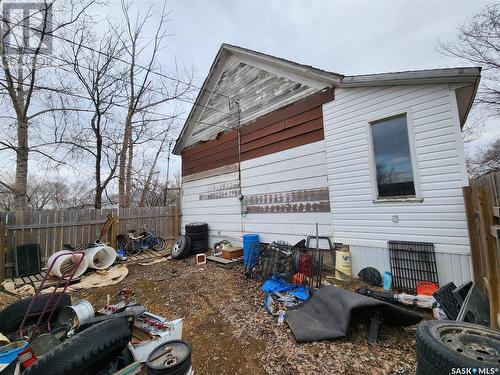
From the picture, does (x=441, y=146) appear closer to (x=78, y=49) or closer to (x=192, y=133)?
(x=192, y=133)

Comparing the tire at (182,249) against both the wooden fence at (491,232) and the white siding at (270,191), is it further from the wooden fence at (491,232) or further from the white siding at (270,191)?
Answer: the wooden fence at (491,232)

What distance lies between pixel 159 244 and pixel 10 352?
24.2 feet

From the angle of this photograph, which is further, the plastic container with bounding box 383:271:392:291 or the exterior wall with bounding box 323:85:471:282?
the plastic container with bounding box 383:271:392:291

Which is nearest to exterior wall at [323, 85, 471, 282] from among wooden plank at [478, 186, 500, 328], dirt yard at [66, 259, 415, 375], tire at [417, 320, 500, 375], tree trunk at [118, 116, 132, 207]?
wooden plank at [478, 186, 500, 328]

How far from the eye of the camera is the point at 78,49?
396 inches

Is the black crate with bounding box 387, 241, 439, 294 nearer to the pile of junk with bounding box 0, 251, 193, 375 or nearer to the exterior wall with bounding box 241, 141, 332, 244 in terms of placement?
the exterior wall with bounding box 241, 141, 332, 244

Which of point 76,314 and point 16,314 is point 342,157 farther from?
point 16,314

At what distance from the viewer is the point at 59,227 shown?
7.34 metres

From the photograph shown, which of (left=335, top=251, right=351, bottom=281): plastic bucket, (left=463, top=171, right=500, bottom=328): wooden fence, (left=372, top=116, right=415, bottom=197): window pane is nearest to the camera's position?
(left=463, top=171, right=500, bottom=328): wooden fence

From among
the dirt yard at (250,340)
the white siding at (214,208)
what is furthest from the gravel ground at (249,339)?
the white siding at (214,208)

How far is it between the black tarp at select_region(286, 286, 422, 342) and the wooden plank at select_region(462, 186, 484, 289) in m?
1.62

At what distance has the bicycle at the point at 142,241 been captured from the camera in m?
8.58

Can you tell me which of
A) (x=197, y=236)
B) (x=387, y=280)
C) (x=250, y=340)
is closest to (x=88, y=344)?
(x=250, y=340)

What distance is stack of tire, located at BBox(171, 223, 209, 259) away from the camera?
785 centimetres
